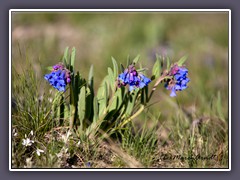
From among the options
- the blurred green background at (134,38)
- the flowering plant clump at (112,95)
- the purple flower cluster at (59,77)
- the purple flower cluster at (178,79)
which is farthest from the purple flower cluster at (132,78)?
the blurred green background at (134,38)

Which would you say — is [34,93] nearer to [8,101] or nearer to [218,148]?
[8,101]

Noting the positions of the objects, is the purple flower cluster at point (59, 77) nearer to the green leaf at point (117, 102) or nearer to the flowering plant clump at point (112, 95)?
the flowering plant clump at point (112, 95)

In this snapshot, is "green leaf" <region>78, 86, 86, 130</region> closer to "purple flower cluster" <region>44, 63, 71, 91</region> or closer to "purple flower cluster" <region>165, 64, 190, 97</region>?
"purple flower cluster" <region>44, 63, 71, 91</region>

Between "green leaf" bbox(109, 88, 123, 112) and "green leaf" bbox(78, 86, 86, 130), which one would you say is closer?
"green leaf" bbox(78, 86, 86, 130)

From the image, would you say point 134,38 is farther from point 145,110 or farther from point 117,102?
point 117,102

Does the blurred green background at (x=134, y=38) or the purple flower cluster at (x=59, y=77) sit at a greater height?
the blurred green background at (x=134, y=38)

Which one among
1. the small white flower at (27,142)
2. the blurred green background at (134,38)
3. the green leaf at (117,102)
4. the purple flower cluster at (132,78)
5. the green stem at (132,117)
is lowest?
the small white flower at (27,142)

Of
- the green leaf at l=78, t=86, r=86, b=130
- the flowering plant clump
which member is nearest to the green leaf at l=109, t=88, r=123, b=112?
the flowering plant clump

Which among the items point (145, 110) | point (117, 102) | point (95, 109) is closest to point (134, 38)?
point (145, 110)
